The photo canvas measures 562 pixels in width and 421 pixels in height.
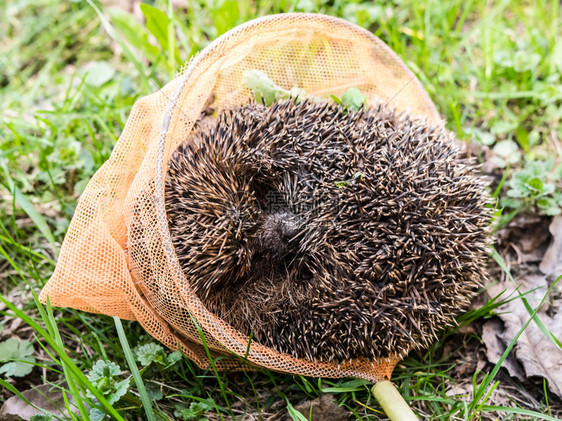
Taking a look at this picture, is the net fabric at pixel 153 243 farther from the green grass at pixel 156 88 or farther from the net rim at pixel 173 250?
the green grass at pixel 156 88

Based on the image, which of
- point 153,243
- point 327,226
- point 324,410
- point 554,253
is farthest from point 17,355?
point 554,253

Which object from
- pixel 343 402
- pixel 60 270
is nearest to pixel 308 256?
pixel 343 402

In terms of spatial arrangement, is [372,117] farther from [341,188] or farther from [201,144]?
[201,144]

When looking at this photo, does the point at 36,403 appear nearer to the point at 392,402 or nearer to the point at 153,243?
the point at 153,243

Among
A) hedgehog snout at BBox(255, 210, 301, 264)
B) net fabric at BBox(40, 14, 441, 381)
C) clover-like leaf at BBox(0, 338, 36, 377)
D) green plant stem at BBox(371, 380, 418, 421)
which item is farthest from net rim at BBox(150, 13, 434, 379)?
clover-like leaf at BBox(0, 338, 36, 377)

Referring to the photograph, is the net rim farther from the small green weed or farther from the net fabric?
the small green weed

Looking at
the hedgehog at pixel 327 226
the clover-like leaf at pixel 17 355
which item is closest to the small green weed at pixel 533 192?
the hedgehog at pixel 327 226
